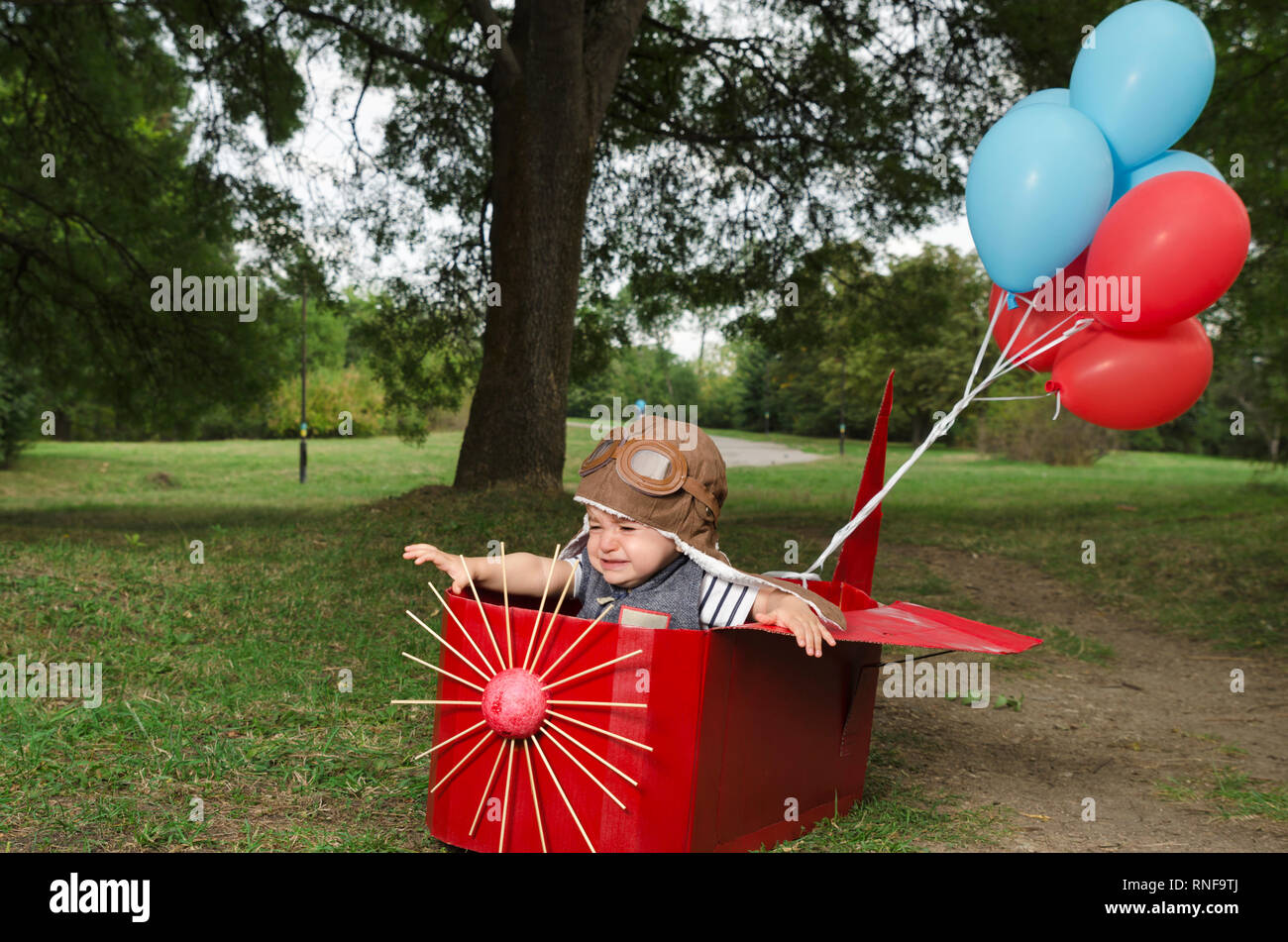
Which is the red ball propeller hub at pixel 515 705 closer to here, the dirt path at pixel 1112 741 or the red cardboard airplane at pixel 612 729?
the red cardboard airplane at pixel 612 729

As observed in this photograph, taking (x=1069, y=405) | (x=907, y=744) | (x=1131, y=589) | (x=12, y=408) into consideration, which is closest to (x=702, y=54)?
(x=1131, y=589)

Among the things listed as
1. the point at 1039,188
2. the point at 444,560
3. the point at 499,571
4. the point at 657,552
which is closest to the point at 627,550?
the point at 657,552

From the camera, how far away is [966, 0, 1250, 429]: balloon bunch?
362 cm

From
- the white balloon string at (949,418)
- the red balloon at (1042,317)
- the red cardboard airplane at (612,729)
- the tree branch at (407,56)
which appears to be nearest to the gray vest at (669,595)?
the red cardboard airplane at (612,729)

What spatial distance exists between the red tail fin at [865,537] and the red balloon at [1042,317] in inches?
38.3

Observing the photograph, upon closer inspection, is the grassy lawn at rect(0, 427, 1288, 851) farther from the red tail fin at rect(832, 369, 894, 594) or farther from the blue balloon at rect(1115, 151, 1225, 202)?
the blue balloon at rect(1115, 151, 1225, 202)

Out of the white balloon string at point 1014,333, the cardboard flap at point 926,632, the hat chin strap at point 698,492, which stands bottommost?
the cardboard flap at point 926,632

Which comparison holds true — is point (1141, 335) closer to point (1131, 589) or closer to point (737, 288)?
point (1131, 589)

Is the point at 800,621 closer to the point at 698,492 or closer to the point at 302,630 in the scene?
the point at 698,492

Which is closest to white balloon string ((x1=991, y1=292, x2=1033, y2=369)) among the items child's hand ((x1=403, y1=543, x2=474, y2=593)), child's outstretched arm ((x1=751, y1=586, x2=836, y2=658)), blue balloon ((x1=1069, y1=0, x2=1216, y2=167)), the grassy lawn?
blue balloon ((x1=1069, y1=0, x2=1216, y2=167))

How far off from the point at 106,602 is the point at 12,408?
53.7ft

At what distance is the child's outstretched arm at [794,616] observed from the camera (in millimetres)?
2412

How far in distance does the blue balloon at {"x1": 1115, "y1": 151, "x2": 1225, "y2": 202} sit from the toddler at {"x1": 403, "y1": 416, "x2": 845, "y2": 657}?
2.29 m

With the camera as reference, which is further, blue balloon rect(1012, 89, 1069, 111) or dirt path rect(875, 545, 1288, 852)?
blue balloon rect(1012, 89, 1069, 111)
